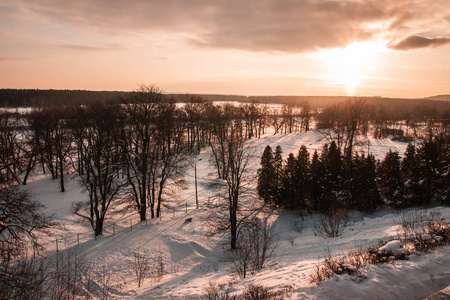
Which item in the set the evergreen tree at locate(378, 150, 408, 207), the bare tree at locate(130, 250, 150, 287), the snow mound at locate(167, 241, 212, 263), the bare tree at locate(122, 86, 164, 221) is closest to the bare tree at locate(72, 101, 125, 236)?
the bare tree at locate(122, 86, 164, 221)

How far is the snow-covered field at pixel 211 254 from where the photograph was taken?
887 centimetres

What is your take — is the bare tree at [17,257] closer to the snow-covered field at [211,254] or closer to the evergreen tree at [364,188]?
A: the snow-covered field at [211,254]

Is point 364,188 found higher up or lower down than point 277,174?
lower down

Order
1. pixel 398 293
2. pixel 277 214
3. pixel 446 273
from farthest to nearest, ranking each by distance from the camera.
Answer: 1. pixel 277 214
2. pixel 446 273
3. pixel 398 293

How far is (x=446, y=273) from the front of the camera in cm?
911

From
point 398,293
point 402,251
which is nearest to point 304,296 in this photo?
point 398,293

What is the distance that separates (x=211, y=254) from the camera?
19859mm

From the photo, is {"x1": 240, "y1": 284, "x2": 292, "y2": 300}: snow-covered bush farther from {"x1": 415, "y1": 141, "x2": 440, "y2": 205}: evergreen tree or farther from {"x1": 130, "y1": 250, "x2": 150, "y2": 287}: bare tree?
{"x1": 415, "y1": 141, "x2": 440, "y2": 205}: evergreen tree

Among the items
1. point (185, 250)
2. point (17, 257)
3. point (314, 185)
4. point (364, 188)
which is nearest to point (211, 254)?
point (185, 250)

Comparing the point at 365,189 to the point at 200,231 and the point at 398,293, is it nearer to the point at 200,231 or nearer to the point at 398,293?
the point at 200,231

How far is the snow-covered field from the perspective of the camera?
8.87 m

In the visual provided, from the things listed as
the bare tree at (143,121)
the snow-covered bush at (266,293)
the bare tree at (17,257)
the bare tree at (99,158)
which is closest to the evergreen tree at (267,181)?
the bare tree at (143,121)

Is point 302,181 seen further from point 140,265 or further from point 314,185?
point 140,265

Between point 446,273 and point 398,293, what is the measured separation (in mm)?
2213
